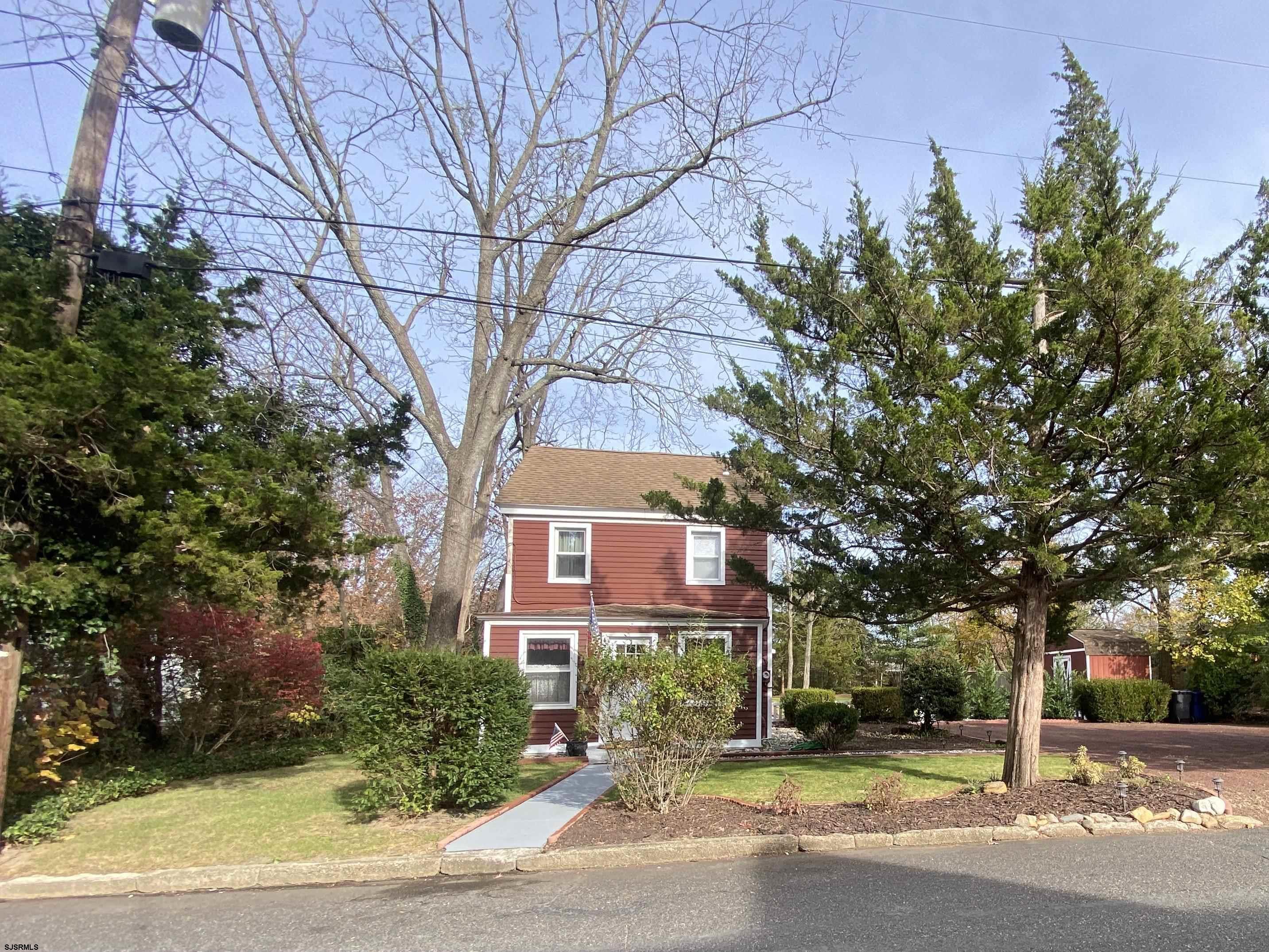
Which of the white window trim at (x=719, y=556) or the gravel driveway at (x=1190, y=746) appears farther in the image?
the white window trim at (x=719, y=556)

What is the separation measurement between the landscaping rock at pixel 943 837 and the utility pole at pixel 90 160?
9.36 metres

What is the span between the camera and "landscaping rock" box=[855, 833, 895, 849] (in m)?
7.49

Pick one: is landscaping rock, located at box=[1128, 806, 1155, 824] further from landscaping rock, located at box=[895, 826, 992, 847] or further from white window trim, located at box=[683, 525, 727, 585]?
white window trim, located at box=[683, 525, 727, 585]

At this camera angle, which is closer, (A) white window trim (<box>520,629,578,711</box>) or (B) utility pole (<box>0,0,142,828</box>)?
(B) utility pole (<box>0,0,142,828</box>)

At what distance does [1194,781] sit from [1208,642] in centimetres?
1373

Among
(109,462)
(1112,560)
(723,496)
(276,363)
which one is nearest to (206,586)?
(109,462)

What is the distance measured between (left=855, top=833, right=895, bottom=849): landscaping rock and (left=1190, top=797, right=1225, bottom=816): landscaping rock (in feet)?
11.2

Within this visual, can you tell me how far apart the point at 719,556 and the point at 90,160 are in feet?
45.2

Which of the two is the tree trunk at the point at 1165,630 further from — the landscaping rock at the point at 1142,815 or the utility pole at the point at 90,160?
the utility pole at the point at 90,160

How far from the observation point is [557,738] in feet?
52.1

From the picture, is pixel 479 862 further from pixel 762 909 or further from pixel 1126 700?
pixel 1126 700

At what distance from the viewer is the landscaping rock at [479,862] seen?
700 cm

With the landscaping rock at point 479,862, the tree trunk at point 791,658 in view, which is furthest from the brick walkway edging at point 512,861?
the tree trunk at point 791,658

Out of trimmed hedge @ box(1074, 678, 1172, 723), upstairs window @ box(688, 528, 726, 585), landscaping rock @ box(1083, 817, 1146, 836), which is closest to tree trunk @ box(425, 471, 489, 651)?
upstairs window @ box(688, 528, 726, 585)
